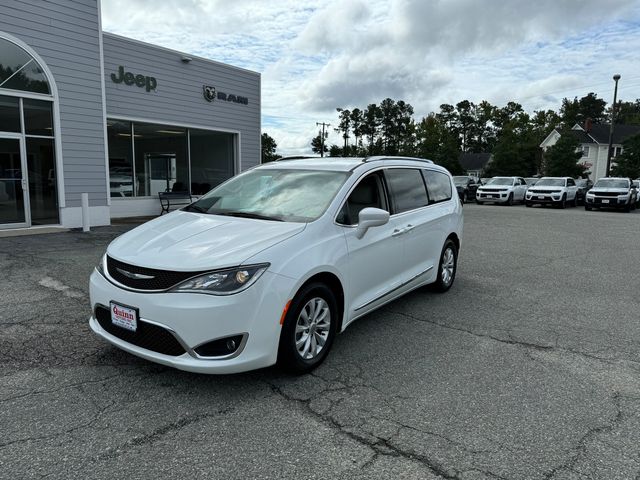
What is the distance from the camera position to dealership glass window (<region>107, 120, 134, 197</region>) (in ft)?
46.5

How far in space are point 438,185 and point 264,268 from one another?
12.0ft

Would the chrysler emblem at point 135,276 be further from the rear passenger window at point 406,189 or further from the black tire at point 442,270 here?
the black tire at point 442,270

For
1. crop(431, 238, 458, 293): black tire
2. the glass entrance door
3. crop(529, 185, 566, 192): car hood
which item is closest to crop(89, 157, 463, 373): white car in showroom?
crop(431, 238, 458, 293): black tire

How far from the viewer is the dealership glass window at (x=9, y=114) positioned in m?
10.6

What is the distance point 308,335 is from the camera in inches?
145

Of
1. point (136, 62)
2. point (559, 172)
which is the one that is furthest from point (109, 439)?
point (559, 172)

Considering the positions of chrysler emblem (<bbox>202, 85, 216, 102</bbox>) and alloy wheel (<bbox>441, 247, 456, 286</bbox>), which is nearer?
alloy wheel (<bbox>441, 247, 456, 286</bbox>)

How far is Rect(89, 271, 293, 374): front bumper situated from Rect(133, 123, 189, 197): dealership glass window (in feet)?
42.2

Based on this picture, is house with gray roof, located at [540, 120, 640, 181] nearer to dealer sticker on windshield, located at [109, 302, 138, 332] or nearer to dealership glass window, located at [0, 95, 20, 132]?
dealership glass window, located at [0, 95, 20, 132]

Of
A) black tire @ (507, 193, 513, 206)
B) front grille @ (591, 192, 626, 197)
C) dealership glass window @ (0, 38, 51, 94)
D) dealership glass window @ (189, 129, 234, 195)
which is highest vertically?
dealership glass window @ (0, 38, 51, 94)

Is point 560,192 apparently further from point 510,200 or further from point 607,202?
point 510,200

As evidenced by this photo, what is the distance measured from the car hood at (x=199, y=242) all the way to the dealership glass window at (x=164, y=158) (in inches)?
448

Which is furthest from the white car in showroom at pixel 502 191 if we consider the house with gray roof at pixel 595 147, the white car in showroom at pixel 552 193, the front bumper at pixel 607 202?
the house with gray roof at pixel 595 147

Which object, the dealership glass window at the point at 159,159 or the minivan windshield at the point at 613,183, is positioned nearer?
the dealership glass window at the point at 159,159
